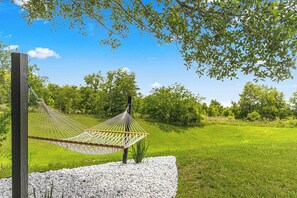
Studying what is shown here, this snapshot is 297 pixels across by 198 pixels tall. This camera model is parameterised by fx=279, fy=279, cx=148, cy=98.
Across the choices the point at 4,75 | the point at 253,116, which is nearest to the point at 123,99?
the point at 4,75

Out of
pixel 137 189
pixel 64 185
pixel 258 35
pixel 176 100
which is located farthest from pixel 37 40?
pixel 176 100

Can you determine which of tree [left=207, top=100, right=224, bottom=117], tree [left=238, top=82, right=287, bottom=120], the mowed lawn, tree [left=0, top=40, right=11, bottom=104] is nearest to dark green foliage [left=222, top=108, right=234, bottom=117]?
tree [left=207, top=100, right=224, bottom=117]

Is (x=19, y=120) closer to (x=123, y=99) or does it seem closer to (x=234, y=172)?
(x=234, y=172)

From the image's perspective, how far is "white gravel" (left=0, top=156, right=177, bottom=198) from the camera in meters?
3.84

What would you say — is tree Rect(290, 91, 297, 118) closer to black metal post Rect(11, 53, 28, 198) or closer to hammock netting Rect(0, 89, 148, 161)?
hammock netting Rect(0, 89, 148, 161)

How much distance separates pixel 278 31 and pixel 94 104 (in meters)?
10.4

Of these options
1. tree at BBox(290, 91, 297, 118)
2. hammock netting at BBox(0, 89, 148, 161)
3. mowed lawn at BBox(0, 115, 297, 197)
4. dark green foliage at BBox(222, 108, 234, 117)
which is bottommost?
mowed lawn at BBox(0, 115, 297, 197)

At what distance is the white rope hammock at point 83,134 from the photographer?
9.35 feet

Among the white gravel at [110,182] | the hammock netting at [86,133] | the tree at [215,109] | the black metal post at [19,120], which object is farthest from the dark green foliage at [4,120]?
the tree at [215,109]

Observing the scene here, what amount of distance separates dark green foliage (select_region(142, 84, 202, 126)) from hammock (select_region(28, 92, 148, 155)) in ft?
22.6

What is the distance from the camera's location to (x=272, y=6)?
274 centimetres

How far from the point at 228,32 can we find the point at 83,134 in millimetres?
2538

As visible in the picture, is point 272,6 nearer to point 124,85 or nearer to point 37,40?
point 37,40

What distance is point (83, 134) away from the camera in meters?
4.24
